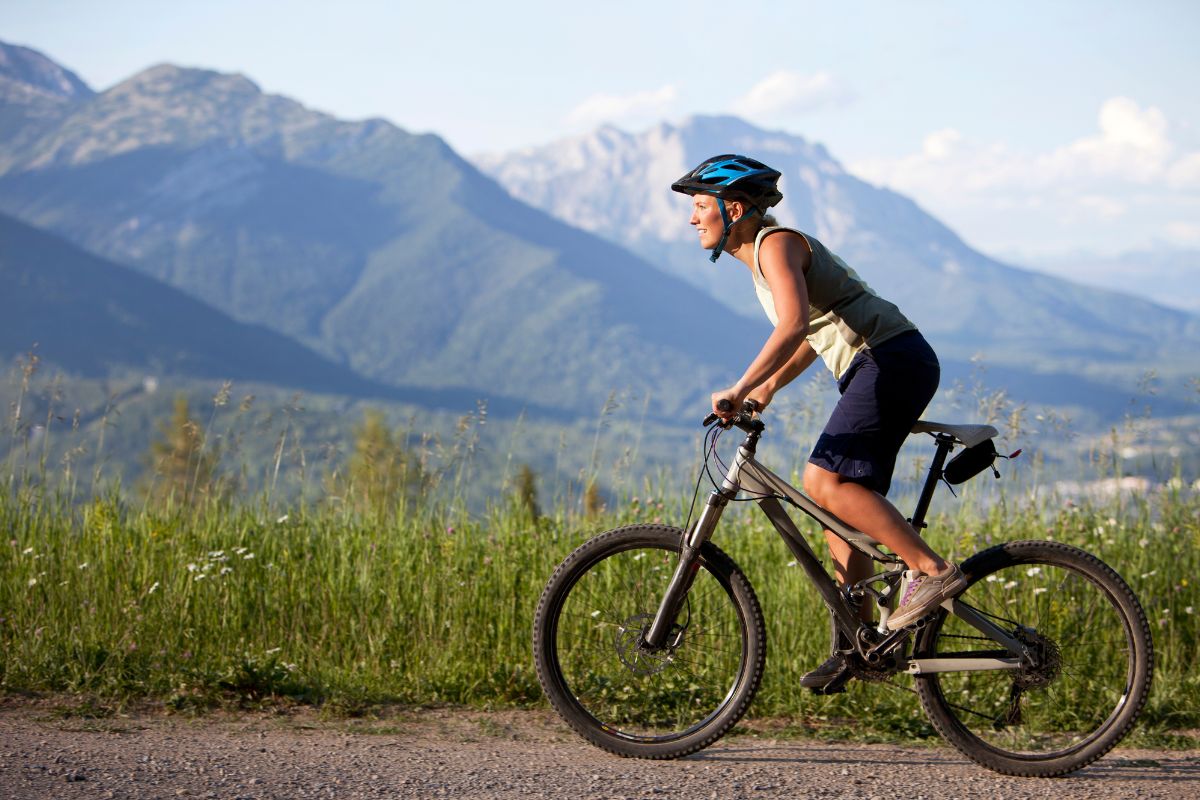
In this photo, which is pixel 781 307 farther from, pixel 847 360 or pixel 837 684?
pixel 837 684

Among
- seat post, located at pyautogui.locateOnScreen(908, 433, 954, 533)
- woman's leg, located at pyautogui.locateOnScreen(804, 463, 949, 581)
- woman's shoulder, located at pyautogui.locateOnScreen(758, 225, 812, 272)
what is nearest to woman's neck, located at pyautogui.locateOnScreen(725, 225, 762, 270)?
woman's shoulder, located at pyautogui.locateOnScreen(758, 225, 812, 272)

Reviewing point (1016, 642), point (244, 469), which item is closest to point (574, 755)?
point (1016, 642)

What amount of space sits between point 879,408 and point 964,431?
334mm

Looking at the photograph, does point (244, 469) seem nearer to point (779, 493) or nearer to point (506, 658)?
point (506, 658)

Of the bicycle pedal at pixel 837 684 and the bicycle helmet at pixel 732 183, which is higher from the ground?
the bicycle helmet at pixel 732 183

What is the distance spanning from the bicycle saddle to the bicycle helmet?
93 cm

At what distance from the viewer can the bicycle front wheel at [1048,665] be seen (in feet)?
13.3

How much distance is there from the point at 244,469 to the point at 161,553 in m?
0.80

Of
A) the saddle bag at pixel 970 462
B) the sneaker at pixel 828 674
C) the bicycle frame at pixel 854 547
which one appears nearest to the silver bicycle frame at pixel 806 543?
the bicycle frame at pixel 854 547

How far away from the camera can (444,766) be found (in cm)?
399

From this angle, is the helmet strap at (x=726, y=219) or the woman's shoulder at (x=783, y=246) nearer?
the woman's shoulder at (x=783, y=246)

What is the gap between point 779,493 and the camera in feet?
13.3

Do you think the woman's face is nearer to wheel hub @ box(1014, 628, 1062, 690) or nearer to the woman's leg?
the woman's leg

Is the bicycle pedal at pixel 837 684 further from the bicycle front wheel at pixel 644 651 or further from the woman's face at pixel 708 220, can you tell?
the woman's face at pixel 708 220
